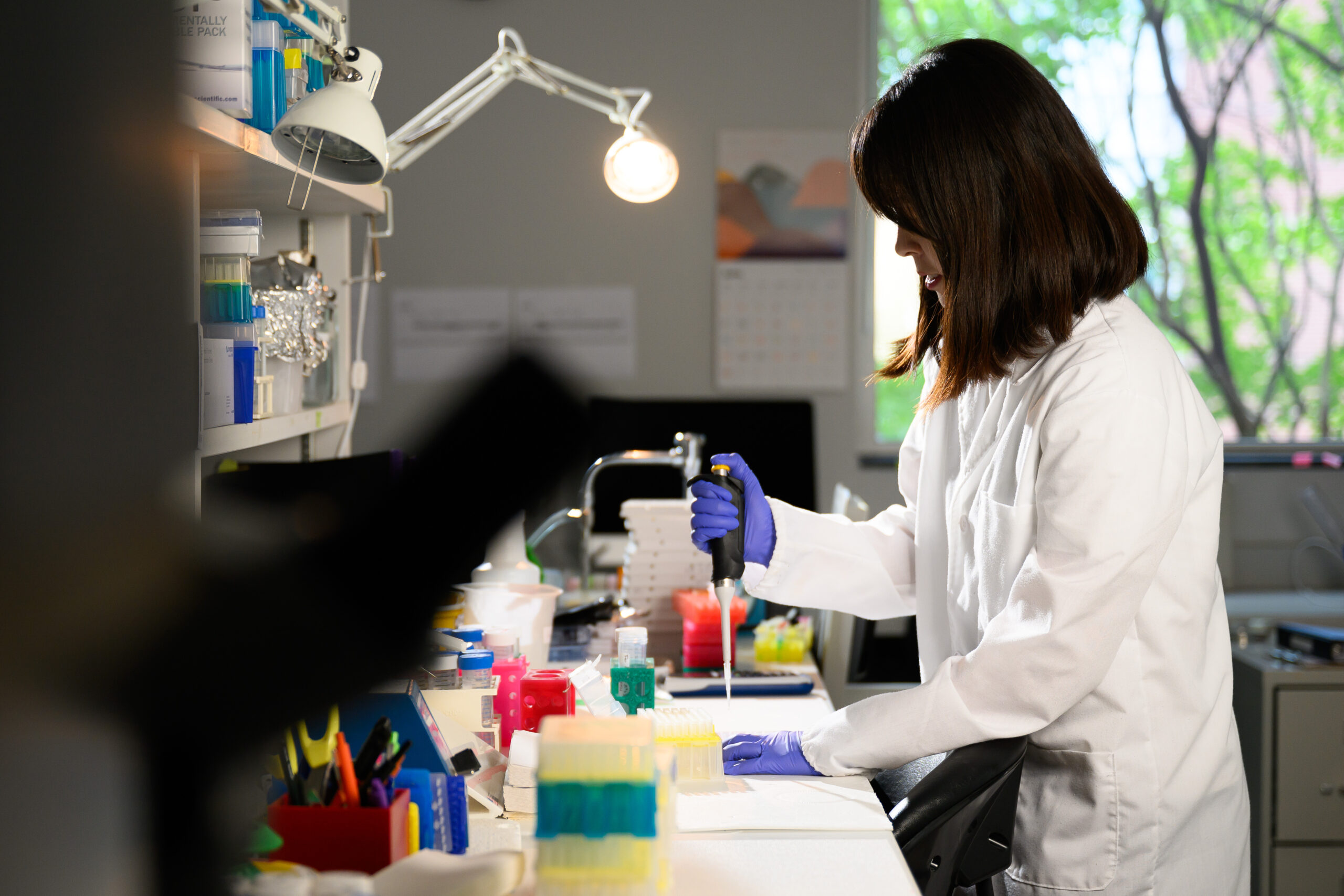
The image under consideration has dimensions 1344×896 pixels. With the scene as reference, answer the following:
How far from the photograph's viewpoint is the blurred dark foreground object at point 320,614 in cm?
29

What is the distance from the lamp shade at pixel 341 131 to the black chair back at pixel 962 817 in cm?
85

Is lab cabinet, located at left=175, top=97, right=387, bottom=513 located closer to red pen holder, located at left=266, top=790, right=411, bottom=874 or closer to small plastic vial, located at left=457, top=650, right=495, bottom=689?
red pen holder, located at left=266, top=790, right=411, bottom=874

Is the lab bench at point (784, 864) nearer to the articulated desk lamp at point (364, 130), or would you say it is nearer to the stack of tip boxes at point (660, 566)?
the articulated desk lamp at point (364, 130)

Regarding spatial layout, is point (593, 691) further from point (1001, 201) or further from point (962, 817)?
point (1001, 201)

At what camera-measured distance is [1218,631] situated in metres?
1.13

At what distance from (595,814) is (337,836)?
0.19 metres

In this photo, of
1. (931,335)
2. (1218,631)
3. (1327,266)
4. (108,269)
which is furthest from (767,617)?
(1327,266)

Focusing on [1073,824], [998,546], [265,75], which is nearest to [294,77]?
[265,75]

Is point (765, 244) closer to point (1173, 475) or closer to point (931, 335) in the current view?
point (931, 335)

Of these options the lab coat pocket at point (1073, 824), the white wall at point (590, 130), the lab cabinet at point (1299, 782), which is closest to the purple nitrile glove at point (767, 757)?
the lab coat pocket at point (1073, 824)

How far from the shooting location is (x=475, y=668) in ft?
3.79

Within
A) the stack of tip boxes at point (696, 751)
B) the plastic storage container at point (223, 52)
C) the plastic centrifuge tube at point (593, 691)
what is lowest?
the stack of tip boxes at point (696, 751)

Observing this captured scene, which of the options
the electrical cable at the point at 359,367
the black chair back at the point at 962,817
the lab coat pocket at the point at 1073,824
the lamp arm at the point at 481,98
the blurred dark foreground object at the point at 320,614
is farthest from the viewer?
the electrical cable at the point at 359,367

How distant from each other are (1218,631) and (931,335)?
1.65 ft
